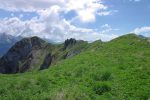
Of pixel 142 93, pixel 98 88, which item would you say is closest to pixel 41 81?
pixel 98 88

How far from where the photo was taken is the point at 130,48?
140 feet

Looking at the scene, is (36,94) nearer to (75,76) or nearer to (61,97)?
(61,97)

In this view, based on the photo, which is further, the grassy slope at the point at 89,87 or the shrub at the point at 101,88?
the shrub at the point at 101,88

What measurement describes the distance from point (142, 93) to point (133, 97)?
815 mm

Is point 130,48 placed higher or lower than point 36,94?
higher

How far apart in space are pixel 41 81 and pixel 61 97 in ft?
20.3

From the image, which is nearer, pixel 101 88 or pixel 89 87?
pixel 101 88

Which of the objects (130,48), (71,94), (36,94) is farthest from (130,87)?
(130,48)

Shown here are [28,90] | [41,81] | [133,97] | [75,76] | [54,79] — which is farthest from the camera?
[75,76]

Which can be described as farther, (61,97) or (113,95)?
(113,95)

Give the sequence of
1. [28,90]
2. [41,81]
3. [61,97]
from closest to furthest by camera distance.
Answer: [61,97] < [28,90] < [41,81]

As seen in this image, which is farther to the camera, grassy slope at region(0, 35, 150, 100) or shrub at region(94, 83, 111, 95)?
shrub at region(94, 83, 111, 95)

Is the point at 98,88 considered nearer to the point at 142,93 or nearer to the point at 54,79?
the point at 142,93

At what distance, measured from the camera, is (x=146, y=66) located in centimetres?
2612
